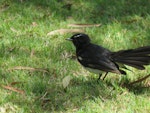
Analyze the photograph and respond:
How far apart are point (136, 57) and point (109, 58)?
45cm

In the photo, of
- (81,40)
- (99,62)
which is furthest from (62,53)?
(99,62)

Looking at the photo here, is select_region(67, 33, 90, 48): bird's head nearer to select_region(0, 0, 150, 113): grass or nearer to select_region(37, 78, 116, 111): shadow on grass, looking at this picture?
select_region(0, 0, 150, 113): grass

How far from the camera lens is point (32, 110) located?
5.56m

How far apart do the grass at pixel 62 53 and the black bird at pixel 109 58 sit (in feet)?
1.07

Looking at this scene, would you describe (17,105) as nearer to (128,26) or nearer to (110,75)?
(110,75)

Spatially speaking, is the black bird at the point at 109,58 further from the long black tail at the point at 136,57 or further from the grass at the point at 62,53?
the grass at the point at 62,53

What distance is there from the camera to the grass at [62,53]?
575 centimetres

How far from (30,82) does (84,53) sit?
0.89 meters

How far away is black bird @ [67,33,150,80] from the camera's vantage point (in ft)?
18.9

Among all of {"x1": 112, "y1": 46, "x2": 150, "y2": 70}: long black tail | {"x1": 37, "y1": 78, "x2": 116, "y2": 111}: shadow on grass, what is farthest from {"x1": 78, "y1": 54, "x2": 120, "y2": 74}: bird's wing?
{"x1": 37, "y1": 78, "x2": 116, "y2": 111}: shadow on grass

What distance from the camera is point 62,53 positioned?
7230 millimetres

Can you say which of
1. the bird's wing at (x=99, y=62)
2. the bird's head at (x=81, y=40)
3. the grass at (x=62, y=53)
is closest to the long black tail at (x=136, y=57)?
the bird's wing at (x=99, y=62)

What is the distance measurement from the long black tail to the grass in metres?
0.43

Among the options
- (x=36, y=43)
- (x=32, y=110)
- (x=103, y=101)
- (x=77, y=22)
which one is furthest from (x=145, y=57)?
(x=77, y=22)
